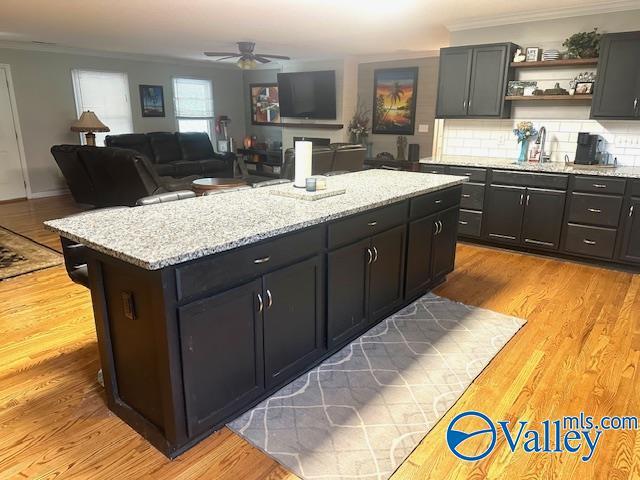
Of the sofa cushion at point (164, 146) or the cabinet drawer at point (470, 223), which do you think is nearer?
the cabinet drawer at point (470, 223)

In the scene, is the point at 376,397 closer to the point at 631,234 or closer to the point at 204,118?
the point at 631,234

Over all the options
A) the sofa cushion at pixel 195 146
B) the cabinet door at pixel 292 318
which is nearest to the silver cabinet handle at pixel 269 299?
the cabinet door at pixel 292 318

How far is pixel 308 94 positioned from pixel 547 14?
4830 mm

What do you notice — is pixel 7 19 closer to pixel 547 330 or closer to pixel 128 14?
pixel 128 14

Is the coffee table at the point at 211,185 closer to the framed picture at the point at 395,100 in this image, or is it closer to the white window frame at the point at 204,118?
the framed picture at the point at 395,100

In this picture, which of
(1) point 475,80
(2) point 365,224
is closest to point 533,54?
(1) point 475,80

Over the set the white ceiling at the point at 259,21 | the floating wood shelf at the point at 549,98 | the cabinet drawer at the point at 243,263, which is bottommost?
the cabinet drawer at the point at 243,263

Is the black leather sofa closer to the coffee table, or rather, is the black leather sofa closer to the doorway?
the coffee table

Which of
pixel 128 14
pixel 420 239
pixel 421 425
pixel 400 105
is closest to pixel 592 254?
pixel 420 239

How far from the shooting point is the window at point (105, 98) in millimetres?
7633

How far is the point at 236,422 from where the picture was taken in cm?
211

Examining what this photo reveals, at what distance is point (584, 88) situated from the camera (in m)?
4.44

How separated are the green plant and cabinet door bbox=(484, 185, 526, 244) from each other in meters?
1.41

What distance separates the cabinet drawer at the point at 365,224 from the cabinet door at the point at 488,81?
8.61ft
